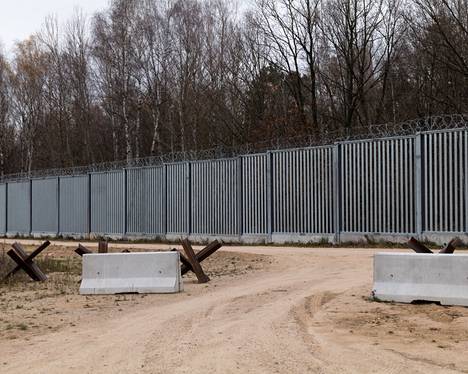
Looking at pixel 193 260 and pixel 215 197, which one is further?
pixel 215 197

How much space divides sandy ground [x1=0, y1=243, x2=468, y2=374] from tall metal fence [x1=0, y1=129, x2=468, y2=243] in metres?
7.44

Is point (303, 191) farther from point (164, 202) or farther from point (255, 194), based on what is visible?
point (164, 202)

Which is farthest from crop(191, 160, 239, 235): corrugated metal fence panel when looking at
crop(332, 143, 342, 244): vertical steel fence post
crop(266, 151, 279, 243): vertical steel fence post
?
crop(332, 143, 342, 244): vertical steel fence post

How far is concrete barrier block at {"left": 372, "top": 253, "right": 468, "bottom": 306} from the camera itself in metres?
9.13

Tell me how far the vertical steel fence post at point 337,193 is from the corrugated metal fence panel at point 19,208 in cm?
2382

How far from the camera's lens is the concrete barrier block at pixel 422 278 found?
9133 millimetres

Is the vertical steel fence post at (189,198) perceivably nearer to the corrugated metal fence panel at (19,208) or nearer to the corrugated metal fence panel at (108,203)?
the corrugated metal fence panel at (108,203)

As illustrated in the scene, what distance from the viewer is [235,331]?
8086 mm

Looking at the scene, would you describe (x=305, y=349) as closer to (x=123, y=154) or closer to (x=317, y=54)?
(x=317, y=54)

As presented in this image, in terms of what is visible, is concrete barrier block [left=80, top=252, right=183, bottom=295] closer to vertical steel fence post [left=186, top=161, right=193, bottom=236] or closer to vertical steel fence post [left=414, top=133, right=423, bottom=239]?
vertical steel fence post [left=414, top=133, right=423, bottom=239]

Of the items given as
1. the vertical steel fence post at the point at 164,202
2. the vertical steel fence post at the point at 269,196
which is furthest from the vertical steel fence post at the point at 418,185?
the vertical steel fence post at the point at 164,202

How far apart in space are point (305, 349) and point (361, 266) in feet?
27.1

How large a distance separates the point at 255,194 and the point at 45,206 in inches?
701

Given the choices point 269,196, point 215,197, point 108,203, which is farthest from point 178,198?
point 108,203
